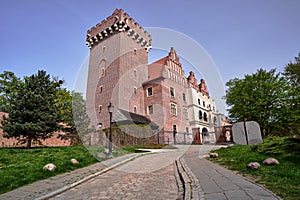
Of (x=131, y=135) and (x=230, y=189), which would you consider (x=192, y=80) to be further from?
(x=230, y=189)

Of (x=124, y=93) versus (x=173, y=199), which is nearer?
(x=173, y=199)

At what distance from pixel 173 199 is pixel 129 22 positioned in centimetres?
2968

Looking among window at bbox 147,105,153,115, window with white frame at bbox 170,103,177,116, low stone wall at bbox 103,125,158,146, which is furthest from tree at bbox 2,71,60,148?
window with white frame at bbox 170,103,177,116

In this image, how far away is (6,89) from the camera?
30.2 meters

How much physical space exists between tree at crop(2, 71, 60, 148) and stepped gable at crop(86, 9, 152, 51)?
628 inches

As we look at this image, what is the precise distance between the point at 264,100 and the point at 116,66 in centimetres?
1842

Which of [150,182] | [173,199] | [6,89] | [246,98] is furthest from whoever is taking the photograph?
[6,89]

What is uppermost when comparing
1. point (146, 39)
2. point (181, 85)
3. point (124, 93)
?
point (146, 39)

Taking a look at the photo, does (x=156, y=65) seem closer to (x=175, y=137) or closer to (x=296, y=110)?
(x=175, y=137)

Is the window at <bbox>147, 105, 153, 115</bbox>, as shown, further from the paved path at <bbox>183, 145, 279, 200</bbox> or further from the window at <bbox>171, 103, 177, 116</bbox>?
the paved path at <bbox>183, 145, 279, 200</bbox>

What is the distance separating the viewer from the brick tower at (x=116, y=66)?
27359mm

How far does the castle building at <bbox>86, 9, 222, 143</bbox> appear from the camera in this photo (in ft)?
90.7

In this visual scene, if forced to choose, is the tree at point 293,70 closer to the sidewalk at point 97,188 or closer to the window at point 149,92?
the sidewalk at point 97,188

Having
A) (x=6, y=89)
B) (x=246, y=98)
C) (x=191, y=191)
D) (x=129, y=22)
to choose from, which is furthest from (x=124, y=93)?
(x=191, y=191)
